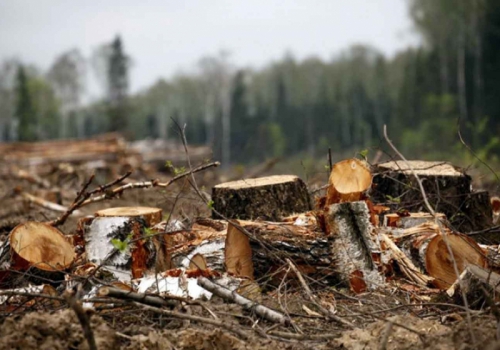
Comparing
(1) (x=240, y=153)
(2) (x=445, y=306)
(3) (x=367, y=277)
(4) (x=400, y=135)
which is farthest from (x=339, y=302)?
(1) (x=240, y=153)

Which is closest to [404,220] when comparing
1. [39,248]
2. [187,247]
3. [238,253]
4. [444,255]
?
[444,255]

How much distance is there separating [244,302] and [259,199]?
6.20ft

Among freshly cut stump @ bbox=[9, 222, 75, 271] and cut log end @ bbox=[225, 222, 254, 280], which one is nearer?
freshly cut stump @ bbox=[9, 222, 75, 271]

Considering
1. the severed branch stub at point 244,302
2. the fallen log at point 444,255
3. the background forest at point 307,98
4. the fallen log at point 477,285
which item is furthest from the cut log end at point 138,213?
the background forest at point 307,98

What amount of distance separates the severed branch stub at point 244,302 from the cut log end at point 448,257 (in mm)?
1580

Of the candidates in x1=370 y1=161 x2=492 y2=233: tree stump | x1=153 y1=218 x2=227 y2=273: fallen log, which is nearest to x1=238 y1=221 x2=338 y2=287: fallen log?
x1=153 y1=218 x2=227 y2=273: fallen log

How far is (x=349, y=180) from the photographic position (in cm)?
538

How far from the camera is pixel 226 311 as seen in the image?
4133 millimetres

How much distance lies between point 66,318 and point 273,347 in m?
1.11

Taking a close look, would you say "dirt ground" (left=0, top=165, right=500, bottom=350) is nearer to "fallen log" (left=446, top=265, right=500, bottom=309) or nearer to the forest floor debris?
the forest floor debris

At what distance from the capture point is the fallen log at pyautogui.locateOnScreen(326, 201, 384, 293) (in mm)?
5047

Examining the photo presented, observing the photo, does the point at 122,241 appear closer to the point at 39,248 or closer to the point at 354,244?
the point at 39,248

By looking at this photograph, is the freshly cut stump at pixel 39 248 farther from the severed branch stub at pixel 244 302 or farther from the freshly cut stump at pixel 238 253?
the severed branch stub at pixel 244 302

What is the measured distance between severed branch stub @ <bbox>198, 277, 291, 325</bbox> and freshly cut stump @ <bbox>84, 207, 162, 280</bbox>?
793 millimetres
